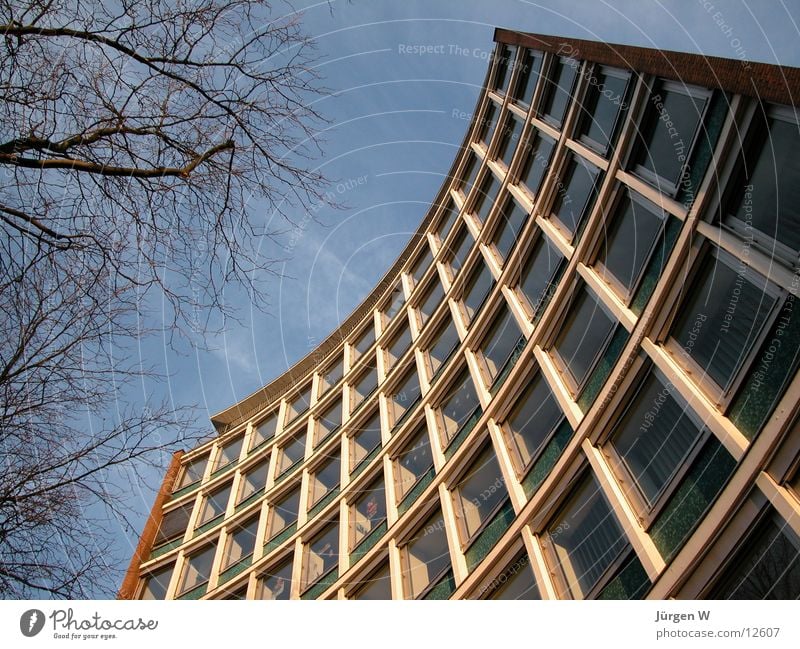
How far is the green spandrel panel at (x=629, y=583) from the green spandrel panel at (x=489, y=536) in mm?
3078

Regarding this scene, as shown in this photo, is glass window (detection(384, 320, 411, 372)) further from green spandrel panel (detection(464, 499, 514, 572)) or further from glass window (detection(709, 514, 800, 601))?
glass window (detection(709, 514, 800, 601))

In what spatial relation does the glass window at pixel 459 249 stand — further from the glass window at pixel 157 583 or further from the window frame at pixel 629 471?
the glass window at pixel 157 583

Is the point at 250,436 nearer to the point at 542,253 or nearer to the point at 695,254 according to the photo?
the point at 542,253

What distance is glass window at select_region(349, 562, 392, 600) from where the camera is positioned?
14173mm

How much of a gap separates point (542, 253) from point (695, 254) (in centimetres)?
602

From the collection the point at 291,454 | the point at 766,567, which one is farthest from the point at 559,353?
the point at 291,454

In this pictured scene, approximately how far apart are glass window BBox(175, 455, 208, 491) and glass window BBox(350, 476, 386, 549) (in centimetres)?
1388

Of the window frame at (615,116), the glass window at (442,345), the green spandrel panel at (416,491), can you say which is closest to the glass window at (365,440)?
the glass window at (442,345)

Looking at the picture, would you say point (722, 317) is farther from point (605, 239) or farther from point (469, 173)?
point (469, 173)

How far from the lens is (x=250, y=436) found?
28203 millimetres

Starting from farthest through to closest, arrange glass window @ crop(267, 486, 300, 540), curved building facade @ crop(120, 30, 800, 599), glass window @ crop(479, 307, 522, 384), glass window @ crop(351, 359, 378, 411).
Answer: glass window @ crop(351, 359, 378, 411), glass window @ crop(267, 486, 300, 540), glass window @ crop(479, 307, 522, 384), curved building facade @ crop(120, 30, 800, 599)

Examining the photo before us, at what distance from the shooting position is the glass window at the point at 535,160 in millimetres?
14773

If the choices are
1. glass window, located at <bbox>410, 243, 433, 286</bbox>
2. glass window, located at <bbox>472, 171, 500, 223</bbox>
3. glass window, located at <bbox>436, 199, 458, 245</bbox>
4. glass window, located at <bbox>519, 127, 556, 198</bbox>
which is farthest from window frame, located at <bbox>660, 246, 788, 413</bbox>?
glass window, located at <bbox>410, 243, 433, 286</bbox>

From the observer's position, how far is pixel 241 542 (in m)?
22.1
